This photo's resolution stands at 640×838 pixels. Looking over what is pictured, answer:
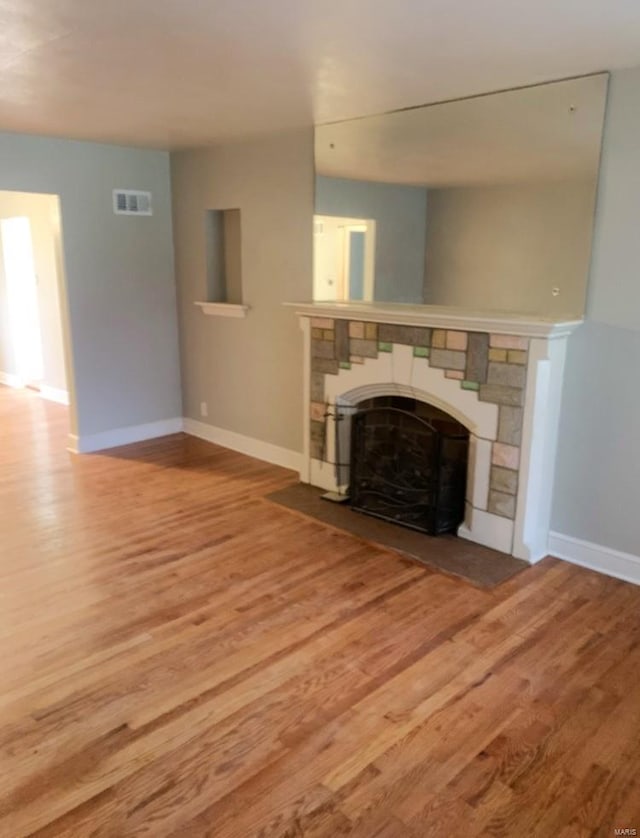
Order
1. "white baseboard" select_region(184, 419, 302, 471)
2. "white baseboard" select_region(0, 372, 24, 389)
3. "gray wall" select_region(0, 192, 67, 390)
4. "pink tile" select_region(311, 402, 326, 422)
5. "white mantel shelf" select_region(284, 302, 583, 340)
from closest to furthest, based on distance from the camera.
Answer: "white mantel shelf" select_region(284, 302, 583, 340) → "pink tile" select_region(311, 402, 326, 422) → "white baseboard" select_region(184, 419, 302, 471) → "gray wall" select_region(0, 192, 67, 390) → "white baseboard" select_region(0, 372, 24, 389)

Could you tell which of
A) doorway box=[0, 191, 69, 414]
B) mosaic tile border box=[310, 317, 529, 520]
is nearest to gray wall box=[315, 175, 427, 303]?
mosaic tile border box=[310, 317, 529, 520]

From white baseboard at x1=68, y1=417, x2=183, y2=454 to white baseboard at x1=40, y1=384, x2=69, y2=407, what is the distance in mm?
1609

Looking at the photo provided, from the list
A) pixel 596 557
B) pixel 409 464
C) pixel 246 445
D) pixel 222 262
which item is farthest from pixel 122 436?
pixel 596 557

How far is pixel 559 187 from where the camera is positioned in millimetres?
3098

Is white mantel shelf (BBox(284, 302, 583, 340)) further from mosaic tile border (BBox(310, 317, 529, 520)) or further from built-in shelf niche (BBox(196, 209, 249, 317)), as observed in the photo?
built-in shelf niche (BBox(196, 209, 249, 317))

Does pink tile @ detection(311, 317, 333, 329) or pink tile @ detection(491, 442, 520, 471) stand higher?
pink tile @ detection(311, 317, 333, 329)

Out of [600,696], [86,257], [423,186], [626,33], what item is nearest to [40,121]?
[86,257]

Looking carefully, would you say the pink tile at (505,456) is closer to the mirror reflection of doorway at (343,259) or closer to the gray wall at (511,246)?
the gray wall at (511,246)

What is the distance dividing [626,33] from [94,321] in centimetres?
405

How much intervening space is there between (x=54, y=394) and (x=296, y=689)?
17.9 feet

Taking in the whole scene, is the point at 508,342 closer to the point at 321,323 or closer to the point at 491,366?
the point at 491,366

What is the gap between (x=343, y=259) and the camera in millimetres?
4168

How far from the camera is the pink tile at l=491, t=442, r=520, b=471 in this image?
3244 millimetres

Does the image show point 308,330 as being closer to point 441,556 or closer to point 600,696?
point 441,556
